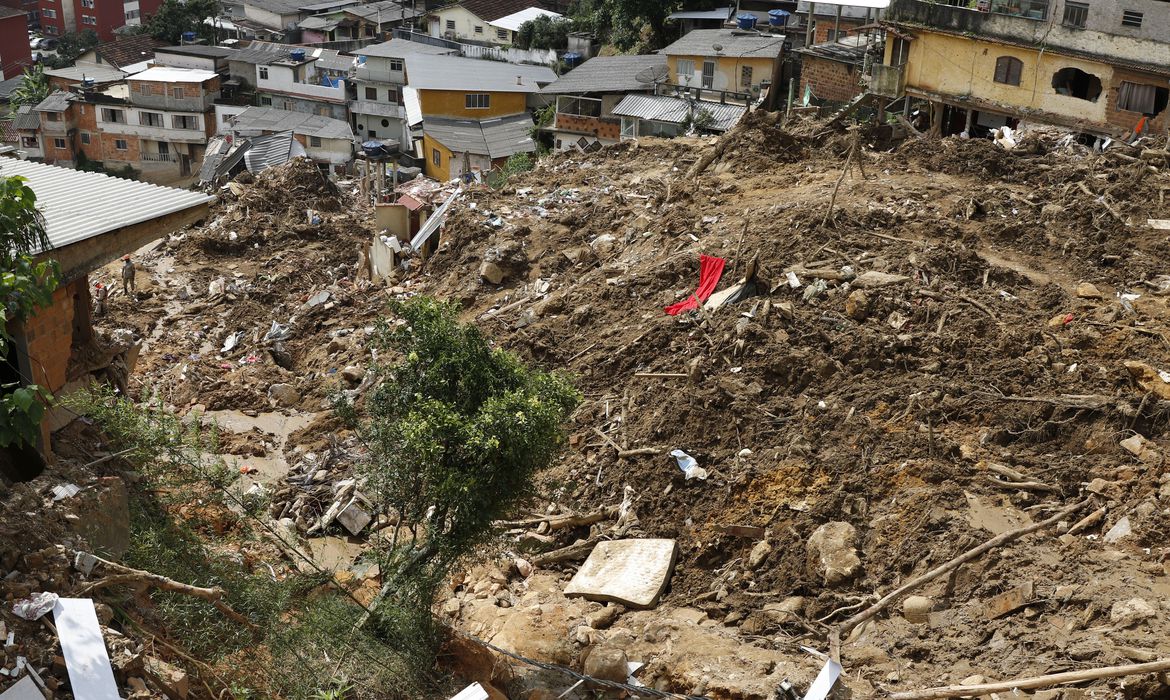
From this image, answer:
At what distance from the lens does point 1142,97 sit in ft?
70.0

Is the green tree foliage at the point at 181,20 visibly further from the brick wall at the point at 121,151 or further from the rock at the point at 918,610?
the rock at the point at 918,610

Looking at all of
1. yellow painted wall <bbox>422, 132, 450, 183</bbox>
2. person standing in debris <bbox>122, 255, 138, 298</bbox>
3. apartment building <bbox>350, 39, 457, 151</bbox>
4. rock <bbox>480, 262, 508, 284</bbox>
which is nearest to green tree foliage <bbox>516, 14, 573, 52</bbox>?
apartment building <bbox>350, 39, 457, 151</bbox>

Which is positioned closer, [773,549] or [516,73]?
[773,549]

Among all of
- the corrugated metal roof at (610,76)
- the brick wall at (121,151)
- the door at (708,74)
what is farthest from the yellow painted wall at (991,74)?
the brick wall at (121,151)

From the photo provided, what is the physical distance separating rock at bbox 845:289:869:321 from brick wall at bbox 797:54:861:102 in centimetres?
1613

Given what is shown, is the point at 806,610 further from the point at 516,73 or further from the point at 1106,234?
the point at 516,73

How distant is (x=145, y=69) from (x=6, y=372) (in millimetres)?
38630

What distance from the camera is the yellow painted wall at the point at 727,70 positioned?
30172 millimetres

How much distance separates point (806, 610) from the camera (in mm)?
8859

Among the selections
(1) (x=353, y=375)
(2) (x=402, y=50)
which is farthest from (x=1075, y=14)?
(2) (x=402, y=50)

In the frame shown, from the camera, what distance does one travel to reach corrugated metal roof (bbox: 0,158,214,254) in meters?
8.65

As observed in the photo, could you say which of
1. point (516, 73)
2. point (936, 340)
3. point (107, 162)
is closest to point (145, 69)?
point (107, 162)

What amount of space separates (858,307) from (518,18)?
3416cm

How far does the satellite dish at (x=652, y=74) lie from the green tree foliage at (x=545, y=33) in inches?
370
